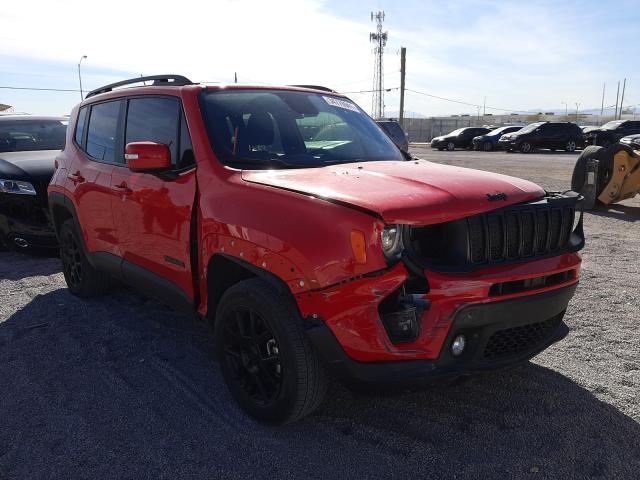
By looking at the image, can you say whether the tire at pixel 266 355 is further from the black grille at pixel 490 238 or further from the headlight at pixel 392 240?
the black grille at pixel 490 238

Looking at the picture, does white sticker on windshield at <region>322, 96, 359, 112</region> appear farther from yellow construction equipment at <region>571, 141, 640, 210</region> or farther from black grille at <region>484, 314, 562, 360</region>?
yellow construction equipment at <region>571, 141, 640, 210</region>

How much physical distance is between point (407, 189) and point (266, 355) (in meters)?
1.15

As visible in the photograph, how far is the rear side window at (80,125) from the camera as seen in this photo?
4.91m

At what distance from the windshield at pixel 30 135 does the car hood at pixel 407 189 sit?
604cm

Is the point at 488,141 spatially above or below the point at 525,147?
above

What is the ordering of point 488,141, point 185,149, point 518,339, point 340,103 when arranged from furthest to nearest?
point 488,141 → point 340,103 → point 185,149 → point 518,339

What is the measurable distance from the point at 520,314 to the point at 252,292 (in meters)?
1.32

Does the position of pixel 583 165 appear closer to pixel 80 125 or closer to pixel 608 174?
pixel 608 174

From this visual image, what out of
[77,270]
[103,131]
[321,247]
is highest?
[103,131]

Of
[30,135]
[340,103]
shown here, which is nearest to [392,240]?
[340,103]

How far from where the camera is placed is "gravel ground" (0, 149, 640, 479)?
8.71ft

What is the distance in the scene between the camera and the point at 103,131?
4.53m

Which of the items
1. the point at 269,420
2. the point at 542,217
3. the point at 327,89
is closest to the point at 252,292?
the point at 269,420

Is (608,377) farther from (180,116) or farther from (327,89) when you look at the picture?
(180,116)
